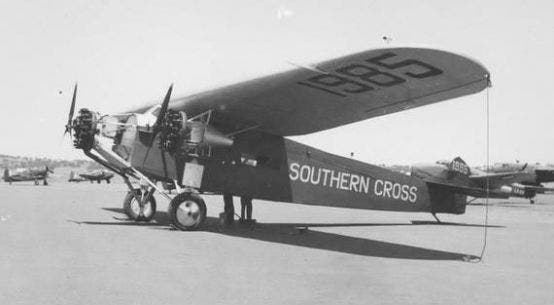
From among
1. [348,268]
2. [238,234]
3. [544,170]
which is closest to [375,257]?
[348,268]

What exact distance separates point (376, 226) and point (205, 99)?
669cm

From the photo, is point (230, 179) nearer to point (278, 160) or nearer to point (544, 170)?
point (278, 160)

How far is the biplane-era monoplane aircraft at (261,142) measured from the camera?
877 cm

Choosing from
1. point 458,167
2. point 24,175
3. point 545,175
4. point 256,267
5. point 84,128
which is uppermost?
point 545,175

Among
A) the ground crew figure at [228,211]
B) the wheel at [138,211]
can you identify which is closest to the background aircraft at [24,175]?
the wheel at [138,211]

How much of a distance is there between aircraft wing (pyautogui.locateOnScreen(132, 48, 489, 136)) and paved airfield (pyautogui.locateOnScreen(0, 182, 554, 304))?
99.0 inches

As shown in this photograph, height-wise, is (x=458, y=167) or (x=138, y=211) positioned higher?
(x=458, y=167)

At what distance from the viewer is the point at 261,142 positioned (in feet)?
39.3

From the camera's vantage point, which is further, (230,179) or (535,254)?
(230,179)

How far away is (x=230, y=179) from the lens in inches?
457

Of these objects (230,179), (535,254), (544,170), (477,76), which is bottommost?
(535,254)

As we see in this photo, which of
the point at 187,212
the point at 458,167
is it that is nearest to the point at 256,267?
the point at 187,212

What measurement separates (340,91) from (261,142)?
3.52m

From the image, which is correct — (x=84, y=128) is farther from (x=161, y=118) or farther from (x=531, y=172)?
(x=531, y=172)
